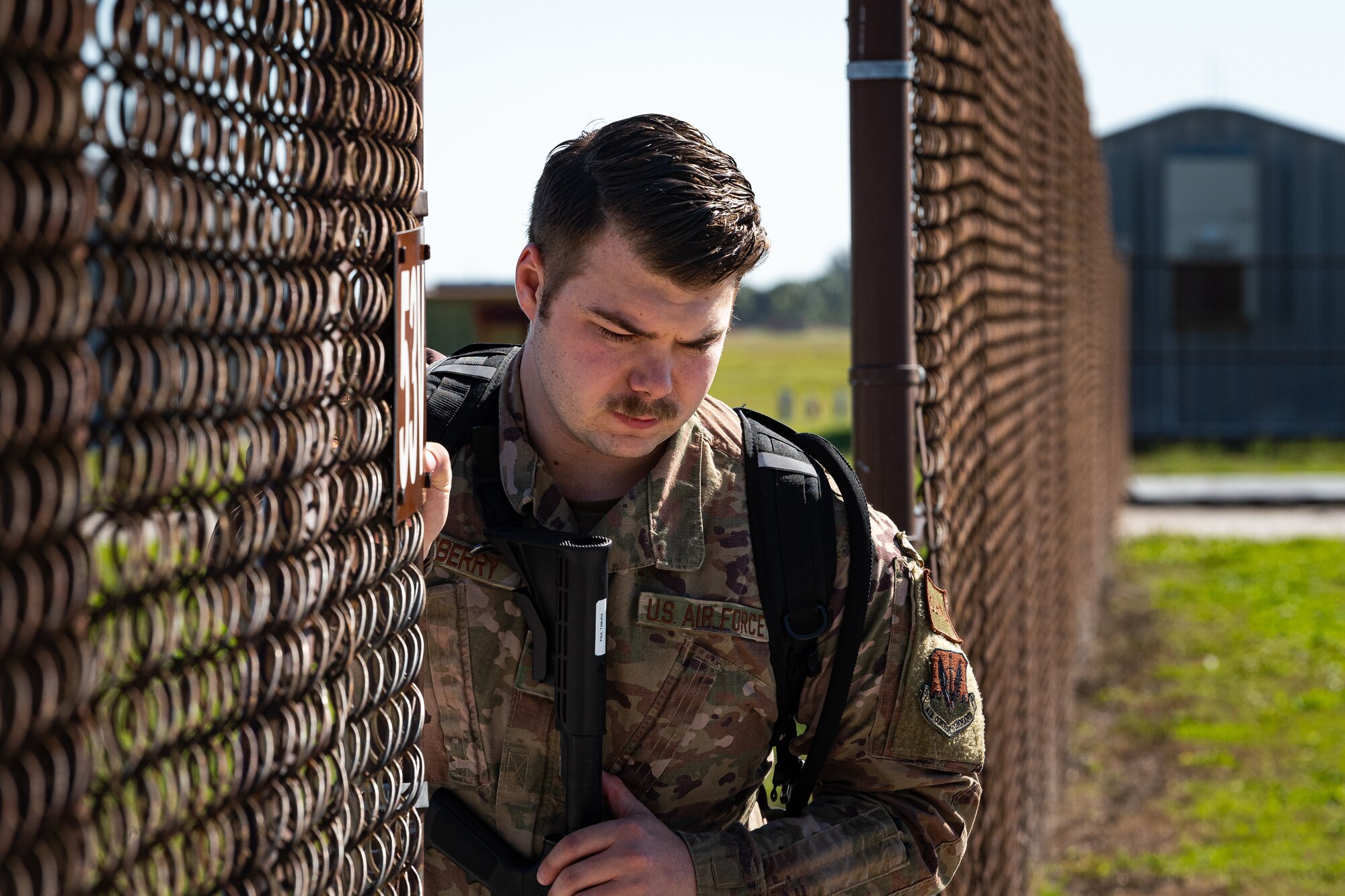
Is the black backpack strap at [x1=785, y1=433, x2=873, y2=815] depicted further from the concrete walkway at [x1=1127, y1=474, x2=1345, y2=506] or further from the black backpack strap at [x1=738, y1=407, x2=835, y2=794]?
the concrete walkway at [x1=1127, y1=474, x2=1345, y2=506]

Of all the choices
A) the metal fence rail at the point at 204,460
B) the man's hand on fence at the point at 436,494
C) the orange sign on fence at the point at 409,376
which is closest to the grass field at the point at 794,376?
the man's hand on fence at the point at 436,494

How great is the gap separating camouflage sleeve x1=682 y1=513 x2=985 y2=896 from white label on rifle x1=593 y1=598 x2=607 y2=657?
30 cm

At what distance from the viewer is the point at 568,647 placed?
192 centimetres

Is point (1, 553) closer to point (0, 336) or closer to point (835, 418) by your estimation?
point (0, 336)

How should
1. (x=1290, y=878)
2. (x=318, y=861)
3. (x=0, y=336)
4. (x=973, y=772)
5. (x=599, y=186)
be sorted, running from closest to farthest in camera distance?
(x=0, y=336) → (x=318, y=861) → (x=599, y=186) → (x=973, y=772) → (x=1290, y=878)

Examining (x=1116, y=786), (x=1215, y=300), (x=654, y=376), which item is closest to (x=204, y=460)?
(x=654, y=376)

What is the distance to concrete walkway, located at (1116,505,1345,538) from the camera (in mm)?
13945

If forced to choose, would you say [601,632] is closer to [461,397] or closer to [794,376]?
[461,397]

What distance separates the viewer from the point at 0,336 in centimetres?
75

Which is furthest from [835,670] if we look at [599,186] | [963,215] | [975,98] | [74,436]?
[975,98]

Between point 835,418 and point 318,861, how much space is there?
123 feet

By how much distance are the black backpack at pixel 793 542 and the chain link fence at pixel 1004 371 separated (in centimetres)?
74

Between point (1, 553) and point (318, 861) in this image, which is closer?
point (1, 553)

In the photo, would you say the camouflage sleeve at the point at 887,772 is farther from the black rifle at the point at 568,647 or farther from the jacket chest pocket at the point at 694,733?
the black rifle at the point at 568,647
